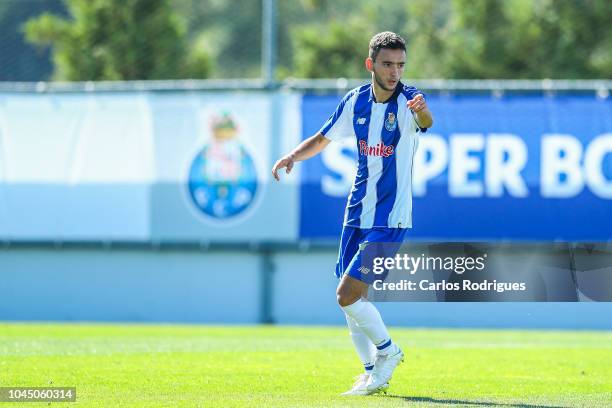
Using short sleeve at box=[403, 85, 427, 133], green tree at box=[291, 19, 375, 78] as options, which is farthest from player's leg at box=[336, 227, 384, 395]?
green tree at box=[291, 19, 375, 78]

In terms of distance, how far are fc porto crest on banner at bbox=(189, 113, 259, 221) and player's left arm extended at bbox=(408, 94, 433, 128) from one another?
8.69 m

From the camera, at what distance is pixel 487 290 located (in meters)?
7.94

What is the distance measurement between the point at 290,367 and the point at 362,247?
7.33 ft

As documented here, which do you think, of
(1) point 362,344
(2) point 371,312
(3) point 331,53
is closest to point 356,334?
(1) point 362,344

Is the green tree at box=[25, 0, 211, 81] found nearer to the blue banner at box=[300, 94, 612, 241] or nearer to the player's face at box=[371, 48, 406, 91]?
the blue banner at box=[300, 94, 612, 241]

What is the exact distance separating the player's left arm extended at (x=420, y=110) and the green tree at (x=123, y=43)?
12.1 meters

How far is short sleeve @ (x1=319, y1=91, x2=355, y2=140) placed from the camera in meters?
8.49

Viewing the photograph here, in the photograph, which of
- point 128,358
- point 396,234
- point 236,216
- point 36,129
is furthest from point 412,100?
point 36,129

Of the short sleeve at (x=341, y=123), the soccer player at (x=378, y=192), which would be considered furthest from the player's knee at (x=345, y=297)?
the short sleeve at (x=341, y=123)

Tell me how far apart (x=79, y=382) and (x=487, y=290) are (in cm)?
288

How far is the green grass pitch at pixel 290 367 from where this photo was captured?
7.96m

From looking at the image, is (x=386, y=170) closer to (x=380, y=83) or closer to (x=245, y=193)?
(x=380, y=83)

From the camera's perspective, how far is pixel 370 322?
323 inches

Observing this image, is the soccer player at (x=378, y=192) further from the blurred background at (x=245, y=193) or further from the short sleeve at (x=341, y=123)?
the blurred background at (x=245, y=193)
